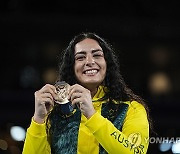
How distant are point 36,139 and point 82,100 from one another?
0.29 m

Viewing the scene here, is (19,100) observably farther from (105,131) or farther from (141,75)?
(105,131)

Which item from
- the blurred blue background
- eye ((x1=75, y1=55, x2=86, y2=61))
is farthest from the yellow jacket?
the blurred blue background

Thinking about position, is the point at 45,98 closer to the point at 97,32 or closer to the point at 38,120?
the point at 38,120

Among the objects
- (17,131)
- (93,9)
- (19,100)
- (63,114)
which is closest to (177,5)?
(93,9)

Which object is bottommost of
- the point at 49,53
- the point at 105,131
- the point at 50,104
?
the point at 105,131

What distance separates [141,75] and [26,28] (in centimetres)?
214

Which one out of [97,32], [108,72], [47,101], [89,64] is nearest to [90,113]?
[47,101]

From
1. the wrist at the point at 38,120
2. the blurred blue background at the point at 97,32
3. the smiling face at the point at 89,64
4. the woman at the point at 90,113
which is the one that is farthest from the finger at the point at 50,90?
the blurred blue background at the point at 97,32

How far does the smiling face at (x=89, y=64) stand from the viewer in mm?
2398

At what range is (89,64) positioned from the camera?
2.39 metres

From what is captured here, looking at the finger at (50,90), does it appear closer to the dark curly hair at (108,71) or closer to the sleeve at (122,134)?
the sleeve at (122,134)

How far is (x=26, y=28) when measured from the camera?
28.2ft

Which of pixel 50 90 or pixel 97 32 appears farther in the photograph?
pixel 97 32

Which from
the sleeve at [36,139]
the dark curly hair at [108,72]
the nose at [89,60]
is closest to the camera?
the sleeve at [36,139]
